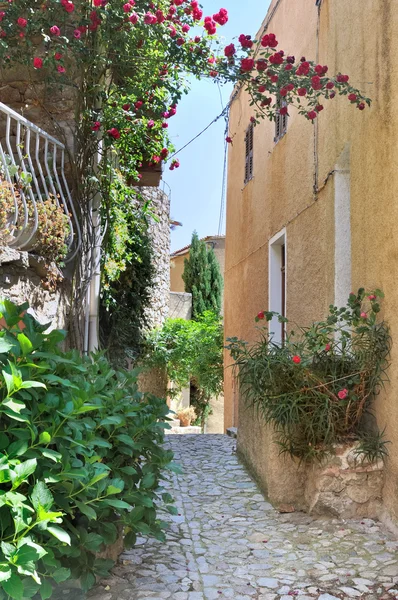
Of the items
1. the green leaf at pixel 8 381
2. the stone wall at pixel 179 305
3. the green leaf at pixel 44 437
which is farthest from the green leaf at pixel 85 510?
the stone wall at pixel 179 305

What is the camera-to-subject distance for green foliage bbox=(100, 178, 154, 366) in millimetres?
7273

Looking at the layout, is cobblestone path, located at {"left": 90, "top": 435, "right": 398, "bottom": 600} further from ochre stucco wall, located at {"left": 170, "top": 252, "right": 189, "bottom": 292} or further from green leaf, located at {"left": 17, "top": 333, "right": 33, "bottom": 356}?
ochre stucco wall, located at {"left": 170, "top": 252, "right": 189, "bottom": 292}

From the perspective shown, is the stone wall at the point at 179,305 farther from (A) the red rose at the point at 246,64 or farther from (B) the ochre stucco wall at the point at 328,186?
(A) the red rose at the point at 246,64

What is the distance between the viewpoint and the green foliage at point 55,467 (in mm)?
2027

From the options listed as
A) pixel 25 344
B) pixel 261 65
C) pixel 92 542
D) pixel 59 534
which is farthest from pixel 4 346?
pixel 261 65

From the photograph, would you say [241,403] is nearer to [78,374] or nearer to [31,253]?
[31,253]

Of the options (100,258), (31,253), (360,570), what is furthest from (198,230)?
(360,570)

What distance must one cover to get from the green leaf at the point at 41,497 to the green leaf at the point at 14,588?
0.78 ft

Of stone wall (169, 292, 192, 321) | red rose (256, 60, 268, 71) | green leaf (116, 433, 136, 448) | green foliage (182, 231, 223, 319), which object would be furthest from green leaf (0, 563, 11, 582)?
green foliage (182, 231, 223, 319)

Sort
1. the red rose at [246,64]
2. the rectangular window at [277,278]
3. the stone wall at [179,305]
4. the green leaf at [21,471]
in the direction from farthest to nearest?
the stone wall at [179,305], the rectangular window at [277,278], the red rose at [246,64], the green leaf at [21,471]

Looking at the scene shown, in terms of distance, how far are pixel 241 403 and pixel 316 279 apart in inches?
58.2

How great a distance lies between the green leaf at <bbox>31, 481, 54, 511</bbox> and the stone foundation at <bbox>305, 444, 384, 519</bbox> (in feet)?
8.35

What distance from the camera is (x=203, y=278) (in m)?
21.7

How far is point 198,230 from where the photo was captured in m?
24.0
